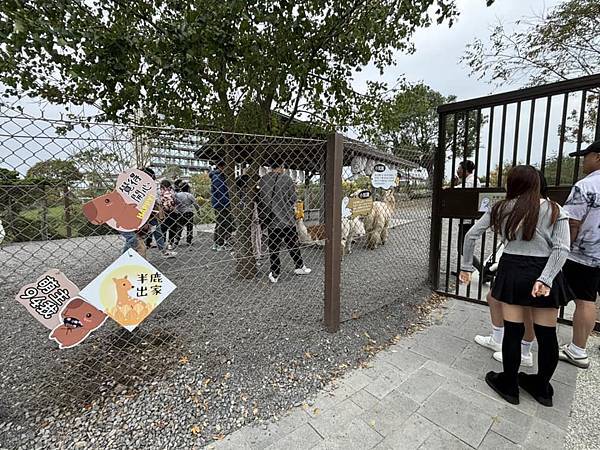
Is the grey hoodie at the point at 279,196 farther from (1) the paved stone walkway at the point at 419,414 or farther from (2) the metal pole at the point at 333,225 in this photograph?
(1) the paved stone walkway at the point at 419,414

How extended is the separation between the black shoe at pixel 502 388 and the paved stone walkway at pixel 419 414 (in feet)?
0.13

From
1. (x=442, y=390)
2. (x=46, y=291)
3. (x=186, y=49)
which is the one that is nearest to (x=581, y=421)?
(x=442, y=390)

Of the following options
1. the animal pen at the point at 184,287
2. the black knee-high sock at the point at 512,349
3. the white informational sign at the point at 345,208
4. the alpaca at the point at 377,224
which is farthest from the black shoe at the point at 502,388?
the alpaca at the point at 377,224

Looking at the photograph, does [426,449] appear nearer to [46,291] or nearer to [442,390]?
[442,390]

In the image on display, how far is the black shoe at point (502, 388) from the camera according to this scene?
6.39ft

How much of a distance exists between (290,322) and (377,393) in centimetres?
114

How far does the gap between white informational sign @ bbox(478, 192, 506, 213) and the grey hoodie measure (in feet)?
7.32

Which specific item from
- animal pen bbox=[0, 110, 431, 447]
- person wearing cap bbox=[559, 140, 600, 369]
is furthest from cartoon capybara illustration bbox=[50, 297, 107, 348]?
person wearing cap bbox=[559, 140, 600, 369]

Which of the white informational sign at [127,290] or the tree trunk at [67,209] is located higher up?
the tree trunk at [67,209]

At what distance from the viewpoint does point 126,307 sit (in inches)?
70.3

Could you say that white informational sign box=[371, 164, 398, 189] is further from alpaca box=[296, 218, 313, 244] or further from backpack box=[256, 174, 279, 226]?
alpaca box=[296, 218, 313, 244]

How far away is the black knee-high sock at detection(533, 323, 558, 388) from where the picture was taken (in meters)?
1.89

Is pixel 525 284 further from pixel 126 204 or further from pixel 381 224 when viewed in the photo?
pixel 381 224

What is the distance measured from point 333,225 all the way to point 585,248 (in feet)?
6.16
